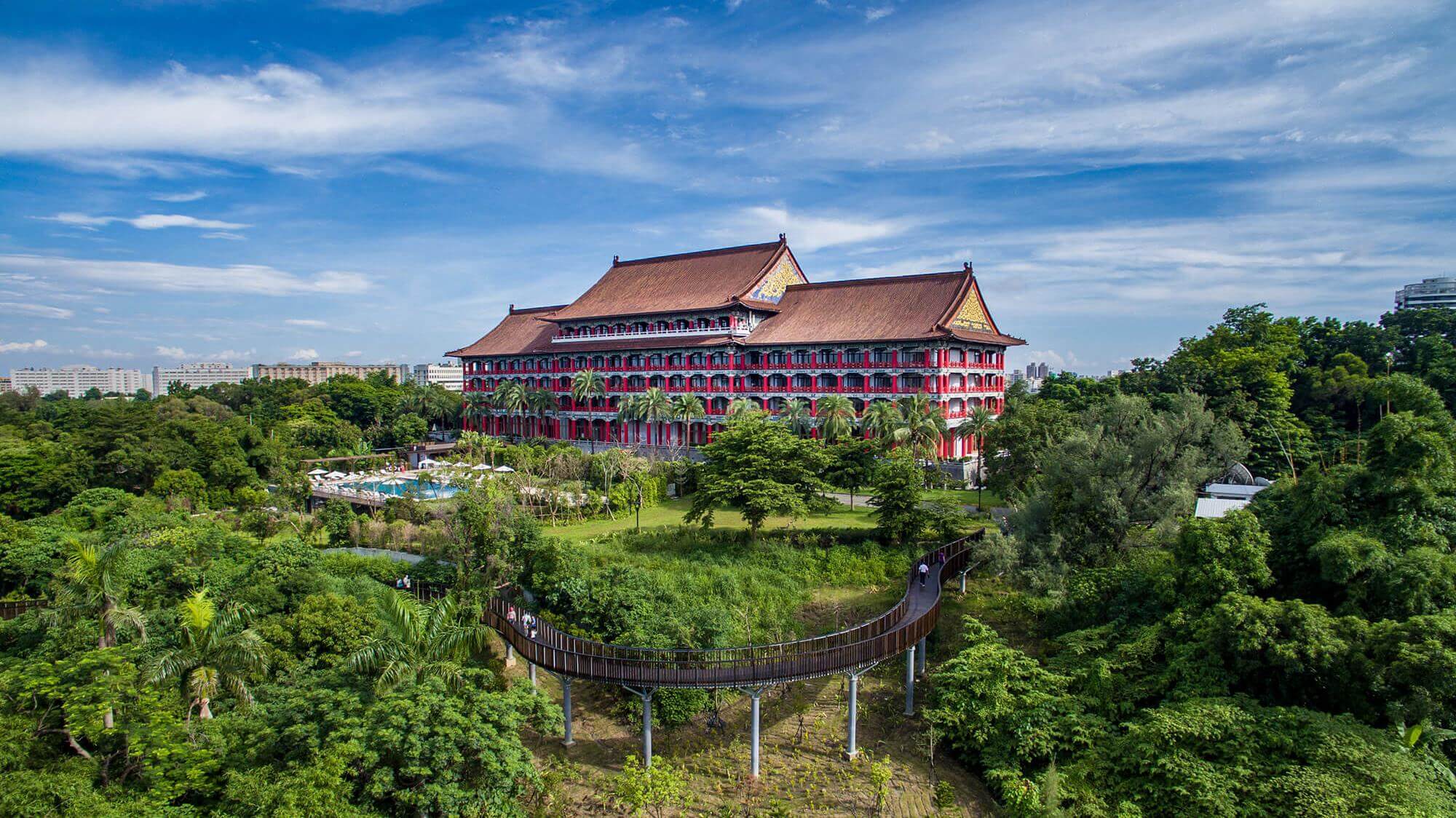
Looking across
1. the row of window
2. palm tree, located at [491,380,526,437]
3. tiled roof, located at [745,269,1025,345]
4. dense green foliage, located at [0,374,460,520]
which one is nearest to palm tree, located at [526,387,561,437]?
palm tree, located at [491,380,526,437]

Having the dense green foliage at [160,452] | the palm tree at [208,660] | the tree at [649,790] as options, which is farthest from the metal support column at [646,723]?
the dense green foliage at [160,452]

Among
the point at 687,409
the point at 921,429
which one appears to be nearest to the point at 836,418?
the point at 921,429

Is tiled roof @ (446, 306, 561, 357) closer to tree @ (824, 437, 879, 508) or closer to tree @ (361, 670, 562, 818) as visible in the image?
tree @ (824, 437, 879, 508)

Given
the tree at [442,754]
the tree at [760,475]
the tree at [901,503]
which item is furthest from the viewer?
the tree at [760,475]

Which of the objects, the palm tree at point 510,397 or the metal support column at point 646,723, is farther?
the palm tree at point 510,397

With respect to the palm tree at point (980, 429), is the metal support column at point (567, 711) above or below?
below

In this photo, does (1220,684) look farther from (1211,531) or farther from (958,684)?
(958,684)

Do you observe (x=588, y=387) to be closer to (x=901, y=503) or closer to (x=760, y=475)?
(x=760, y=475)

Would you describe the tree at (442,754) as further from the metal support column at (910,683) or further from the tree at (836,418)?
the tree at (836,418)
